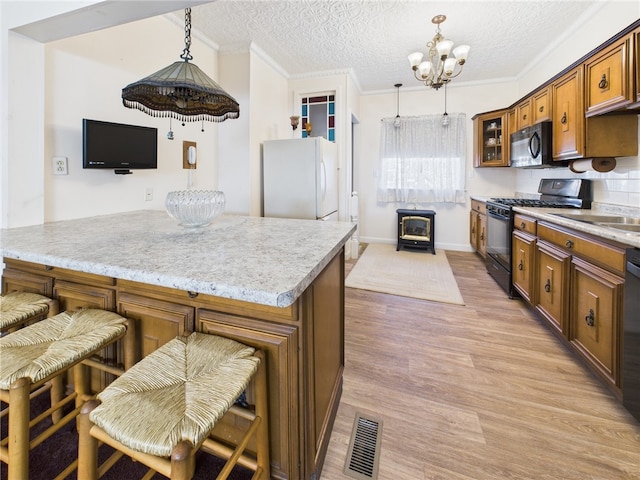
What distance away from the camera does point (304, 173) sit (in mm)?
3539

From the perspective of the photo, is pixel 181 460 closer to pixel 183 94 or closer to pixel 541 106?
pixel 183 94

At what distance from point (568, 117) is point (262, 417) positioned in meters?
3.37

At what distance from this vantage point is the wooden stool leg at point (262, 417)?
103 cm

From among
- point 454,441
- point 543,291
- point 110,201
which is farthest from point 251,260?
point 543,291

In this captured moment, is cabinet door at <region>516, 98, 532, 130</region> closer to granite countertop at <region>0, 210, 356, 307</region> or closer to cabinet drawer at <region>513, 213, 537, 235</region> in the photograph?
cabinet drawer at <region>513, 213, 537, 235</region>

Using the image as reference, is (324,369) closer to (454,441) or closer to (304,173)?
(454,441)

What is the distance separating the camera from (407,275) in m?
3.88

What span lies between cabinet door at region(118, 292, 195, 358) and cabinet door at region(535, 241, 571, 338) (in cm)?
234

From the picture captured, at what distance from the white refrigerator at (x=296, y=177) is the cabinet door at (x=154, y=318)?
245cm

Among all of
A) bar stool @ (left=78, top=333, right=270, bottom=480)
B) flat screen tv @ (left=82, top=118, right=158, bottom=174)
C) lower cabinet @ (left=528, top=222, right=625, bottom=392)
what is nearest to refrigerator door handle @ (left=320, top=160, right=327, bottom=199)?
flat screen tv @ (left=82, top=118, right=158, bottom=174)

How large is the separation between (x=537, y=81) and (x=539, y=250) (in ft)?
9.56

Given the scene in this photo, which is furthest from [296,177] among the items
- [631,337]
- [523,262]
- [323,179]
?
[631,337]

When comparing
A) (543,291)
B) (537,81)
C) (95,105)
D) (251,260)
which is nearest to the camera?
(251,260)

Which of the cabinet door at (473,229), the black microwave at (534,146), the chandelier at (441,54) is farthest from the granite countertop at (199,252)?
the cabinet door at (473,229)
